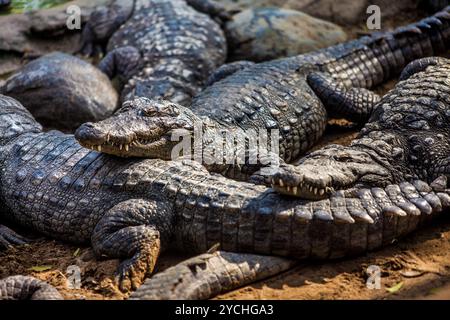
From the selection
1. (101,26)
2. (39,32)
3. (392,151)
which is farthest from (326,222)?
(39,32)

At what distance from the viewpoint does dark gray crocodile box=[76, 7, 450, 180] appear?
470 cm

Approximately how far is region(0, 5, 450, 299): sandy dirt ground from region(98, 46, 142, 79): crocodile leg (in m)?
3.21

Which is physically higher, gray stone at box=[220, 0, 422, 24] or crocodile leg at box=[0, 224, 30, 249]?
gray stone at box=[220, 0, 422, 24]

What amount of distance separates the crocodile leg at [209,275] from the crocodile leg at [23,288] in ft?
1.78

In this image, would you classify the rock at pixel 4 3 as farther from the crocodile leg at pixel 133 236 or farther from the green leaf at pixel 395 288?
the green leaf at pixel 395 288

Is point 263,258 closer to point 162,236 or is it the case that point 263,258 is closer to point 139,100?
point 162,236

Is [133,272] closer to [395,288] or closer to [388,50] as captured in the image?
[395,288]

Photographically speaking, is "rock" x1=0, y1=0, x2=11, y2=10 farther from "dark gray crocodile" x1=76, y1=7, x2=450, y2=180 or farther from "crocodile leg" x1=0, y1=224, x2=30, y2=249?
"crocodile leg" x1=0, y1=224, x2=30, y2=249

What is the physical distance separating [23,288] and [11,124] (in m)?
1.95

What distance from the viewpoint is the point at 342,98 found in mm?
6082

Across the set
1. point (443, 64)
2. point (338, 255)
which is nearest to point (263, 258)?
A: point (338, 255)

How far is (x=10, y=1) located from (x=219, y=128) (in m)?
4.64

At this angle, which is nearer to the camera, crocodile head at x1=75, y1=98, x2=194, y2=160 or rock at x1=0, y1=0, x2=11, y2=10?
crocodile head at x1=75, y1=98, x2=194, y2=160

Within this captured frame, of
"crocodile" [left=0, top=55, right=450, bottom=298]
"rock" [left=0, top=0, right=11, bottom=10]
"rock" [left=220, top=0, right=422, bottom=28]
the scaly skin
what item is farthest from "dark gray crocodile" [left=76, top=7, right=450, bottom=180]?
"rock" [left=0, top=0, right=11, bottom=10]
